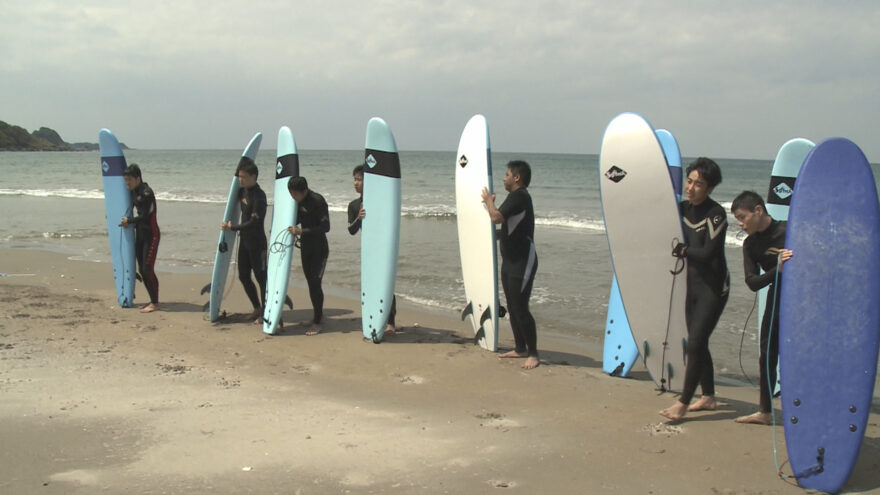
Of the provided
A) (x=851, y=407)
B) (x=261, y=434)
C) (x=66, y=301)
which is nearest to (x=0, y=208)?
(x=66, y=301)

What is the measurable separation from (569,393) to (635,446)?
0.96 meters

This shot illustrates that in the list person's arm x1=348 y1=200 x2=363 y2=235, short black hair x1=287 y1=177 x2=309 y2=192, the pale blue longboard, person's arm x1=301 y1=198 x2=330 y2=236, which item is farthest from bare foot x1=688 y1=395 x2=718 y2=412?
short black hair x1=287 y1=177 x2=309 y2=192

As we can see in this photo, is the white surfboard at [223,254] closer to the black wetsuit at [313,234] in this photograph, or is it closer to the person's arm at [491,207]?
the black wetsuit at [313,234]

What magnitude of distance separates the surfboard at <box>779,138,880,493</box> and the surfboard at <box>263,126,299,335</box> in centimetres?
435

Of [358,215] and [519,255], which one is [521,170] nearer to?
[519,255]

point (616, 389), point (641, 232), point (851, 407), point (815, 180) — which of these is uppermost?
point (815, 180)

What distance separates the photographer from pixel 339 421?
4.01 m

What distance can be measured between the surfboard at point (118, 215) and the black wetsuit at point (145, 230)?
189 mm

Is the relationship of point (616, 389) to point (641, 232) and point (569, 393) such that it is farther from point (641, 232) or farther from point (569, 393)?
point (641, 232)

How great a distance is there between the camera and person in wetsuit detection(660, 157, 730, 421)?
393 cm

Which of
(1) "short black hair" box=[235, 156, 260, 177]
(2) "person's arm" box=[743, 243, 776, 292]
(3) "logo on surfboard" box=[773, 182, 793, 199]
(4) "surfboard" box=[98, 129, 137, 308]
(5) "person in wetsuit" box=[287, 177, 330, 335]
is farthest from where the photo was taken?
(4) "surfboard" box=[98, 129, 137, 308]

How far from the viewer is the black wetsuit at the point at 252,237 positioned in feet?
20.6

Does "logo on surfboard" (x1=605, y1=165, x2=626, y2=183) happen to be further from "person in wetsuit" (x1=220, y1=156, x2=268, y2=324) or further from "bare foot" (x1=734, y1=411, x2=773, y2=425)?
"person in wetsuit" (x1=220, y1=156, x2=268, y2=324)

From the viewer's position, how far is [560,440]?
376 centimetres
